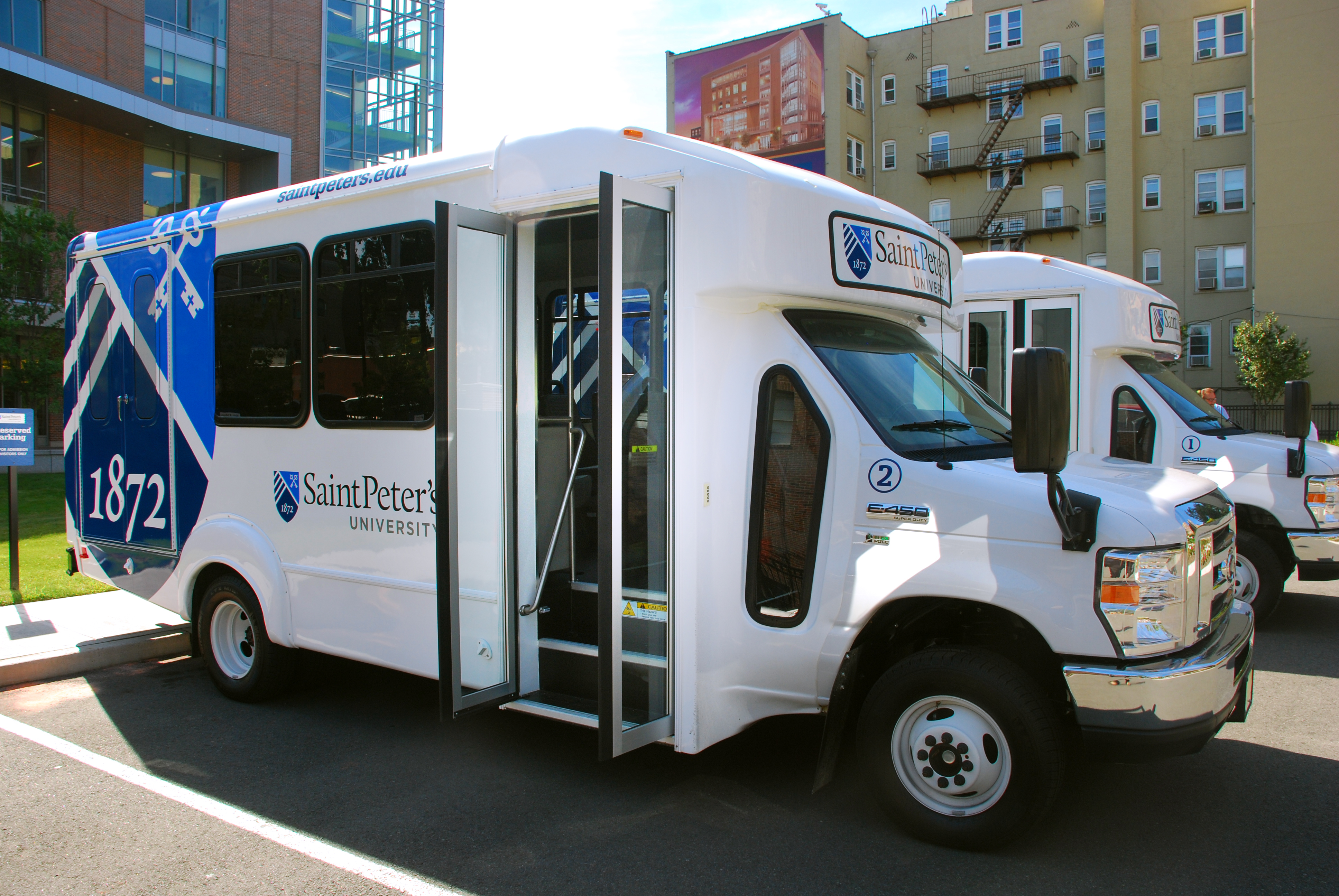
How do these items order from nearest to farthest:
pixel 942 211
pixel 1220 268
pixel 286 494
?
pixel 286 494, pixel 1220 268, pixel 942 211

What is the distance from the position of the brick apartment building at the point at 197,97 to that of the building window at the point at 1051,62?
24478 millimetres

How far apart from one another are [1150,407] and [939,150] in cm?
3714

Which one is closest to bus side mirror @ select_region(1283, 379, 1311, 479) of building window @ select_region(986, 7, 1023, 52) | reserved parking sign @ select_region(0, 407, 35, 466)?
reserved parking sign @ select_region(0, 407, 35, 466)

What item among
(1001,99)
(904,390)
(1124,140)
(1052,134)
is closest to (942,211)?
(1001,99)

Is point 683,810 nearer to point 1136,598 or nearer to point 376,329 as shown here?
point 1136,598

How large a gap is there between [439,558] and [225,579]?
96.7 inches

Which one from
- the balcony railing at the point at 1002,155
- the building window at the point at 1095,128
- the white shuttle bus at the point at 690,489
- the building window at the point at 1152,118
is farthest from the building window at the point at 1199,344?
the white shuttle bus at the point at 690,489

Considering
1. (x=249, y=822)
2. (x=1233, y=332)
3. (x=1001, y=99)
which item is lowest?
(x=249, y=822)

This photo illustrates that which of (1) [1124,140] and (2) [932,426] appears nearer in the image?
(2) [932,426]

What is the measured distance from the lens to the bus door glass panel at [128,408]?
21.1ft

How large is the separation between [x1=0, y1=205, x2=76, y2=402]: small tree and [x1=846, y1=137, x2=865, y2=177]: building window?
3048cm

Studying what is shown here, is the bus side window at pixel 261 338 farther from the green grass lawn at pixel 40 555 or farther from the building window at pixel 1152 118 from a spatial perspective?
the building window at pixel 1152 118

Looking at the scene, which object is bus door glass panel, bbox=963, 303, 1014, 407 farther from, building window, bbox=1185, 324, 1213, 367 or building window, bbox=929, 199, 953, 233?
building window, bbox=929, 199, 953, 233

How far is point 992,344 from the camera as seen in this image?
8789 millimetres
